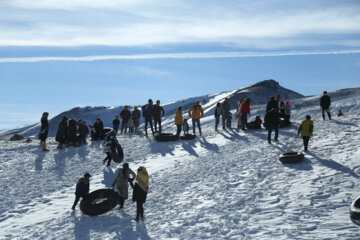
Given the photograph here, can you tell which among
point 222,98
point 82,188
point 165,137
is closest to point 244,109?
point 165,137

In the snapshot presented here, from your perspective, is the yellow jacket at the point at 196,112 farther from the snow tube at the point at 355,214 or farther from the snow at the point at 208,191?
the snow tube at the point at 355,214

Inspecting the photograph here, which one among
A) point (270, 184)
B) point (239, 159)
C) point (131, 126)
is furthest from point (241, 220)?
point (131, 126)

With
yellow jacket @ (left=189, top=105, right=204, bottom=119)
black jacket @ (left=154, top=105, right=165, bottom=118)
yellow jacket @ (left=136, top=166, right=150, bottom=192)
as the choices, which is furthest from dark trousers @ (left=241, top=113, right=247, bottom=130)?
yellow jacket @ (left=136, top=166, right=150, bottom=192)

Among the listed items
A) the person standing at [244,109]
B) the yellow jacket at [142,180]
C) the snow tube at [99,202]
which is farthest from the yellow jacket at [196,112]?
the yellow jacket at [142,180]

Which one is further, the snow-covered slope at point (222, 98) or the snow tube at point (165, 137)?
the snow-covered slope at point (222, 98)

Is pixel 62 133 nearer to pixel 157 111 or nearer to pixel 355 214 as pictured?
pixel 157 111

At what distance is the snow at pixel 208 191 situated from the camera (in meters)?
9.45

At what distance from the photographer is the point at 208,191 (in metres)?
12.5

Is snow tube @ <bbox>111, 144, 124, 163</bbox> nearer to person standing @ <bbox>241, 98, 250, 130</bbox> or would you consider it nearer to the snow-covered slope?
person standing @ <bbox>241, 98, 250, 130</bbox>

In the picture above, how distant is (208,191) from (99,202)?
3.79m

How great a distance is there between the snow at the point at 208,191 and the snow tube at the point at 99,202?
0.85 ft

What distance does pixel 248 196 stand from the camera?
1145cm

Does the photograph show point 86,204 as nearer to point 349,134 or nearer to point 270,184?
point 270,184

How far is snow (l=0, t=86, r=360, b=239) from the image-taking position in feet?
31.0
